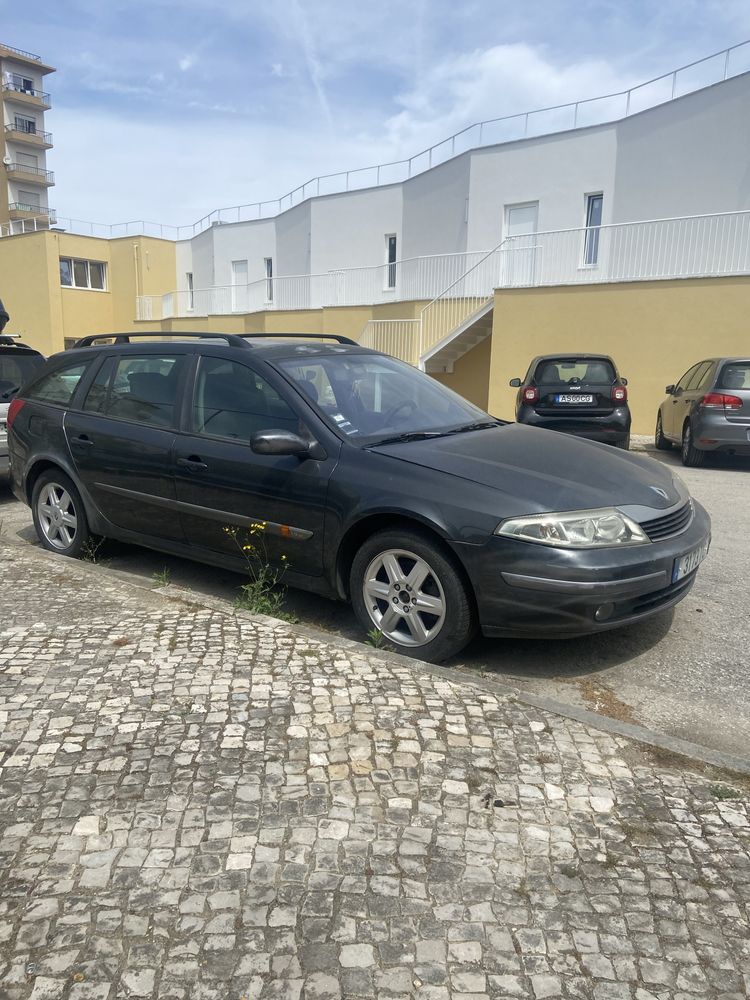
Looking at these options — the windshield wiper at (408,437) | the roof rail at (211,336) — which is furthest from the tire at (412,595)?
the roof rail at (211,336)

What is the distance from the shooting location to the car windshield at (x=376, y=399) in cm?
450

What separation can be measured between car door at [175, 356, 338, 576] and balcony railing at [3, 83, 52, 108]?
60849 mm

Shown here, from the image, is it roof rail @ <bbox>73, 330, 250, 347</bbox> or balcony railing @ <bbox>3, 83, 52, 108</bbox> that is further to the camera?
balcony railing @ <bbox>3, 83, 52, 108</bbox>

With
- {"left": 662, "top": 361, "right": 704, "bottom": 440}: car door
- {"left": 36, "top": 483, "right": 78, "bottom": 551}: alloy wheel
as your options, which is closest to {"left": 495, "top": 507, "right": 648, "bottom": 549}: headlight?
{"left": 36, "top": 483, "right": 78, "bottom": 551}: alloy wheel

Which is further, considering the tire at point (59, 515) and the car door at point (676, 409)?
the car door at point (676, 409)

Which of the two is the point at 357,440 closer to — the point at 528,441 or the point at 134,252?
the point at 528,441

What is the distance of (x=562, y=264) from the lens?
16.3m

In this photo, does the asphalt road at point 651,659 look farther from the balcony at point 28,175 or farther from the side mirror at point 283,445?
the balcony at point 28,175

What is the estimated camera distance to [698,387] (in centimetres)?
1108

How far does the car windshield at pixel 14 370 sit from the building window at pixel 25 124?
182 feet

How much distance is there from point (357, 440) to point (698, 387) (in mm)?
8386

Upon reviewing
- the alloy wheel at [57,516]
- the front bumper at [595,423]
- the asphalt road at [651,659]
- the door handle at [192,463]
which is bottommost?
the asphalt road at [651,659]

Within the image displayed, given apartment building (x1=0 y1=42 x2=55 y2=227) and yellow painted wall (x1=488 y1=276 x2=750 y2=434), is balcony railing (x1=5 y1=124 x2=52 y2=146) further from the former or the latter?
yellow painted wall (x1=488 y1=276 x2=750 y2=434)

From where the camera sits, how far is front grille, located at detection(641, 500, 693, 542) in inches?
151
